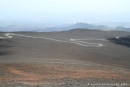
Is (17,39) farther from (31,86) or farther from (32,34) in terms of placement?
(31,86)

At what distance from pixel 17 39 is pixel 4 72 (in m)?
18.2

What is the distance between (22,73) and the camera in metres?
15.4

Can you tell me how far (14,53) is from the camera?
24500 millimetres

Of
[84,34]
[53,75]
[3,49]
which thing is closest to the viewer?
[53,75]

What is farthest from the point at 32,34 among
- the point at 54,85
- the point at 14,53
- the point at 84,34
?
the point at 54,85

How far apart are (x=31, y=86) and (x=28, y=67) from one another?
6389 millimetres

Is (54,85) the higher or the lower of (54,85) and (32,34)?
the lower

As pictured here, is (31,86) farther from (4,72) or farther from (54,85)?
(4,72)

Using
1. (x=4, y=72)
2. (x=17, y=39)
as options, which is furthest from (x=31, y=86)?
(x=17, y=39)

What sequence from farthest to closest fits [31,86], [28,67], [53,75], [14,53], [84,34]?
[84,34] < [14,53] < [28,67] < [53,75] < [31,86]

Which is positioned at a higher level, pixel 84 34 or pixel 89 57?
pixel 84 34

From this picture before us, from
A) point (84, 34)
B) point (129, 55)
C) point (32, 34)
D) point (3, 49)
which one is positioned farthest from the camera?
point (84, 34)

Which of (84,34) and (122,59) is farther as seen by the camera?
(84,34)

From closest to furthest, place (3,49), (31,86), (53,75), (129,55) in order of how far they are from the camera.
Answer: (31,86) → (53,75) → (3,49) → (129,55)
